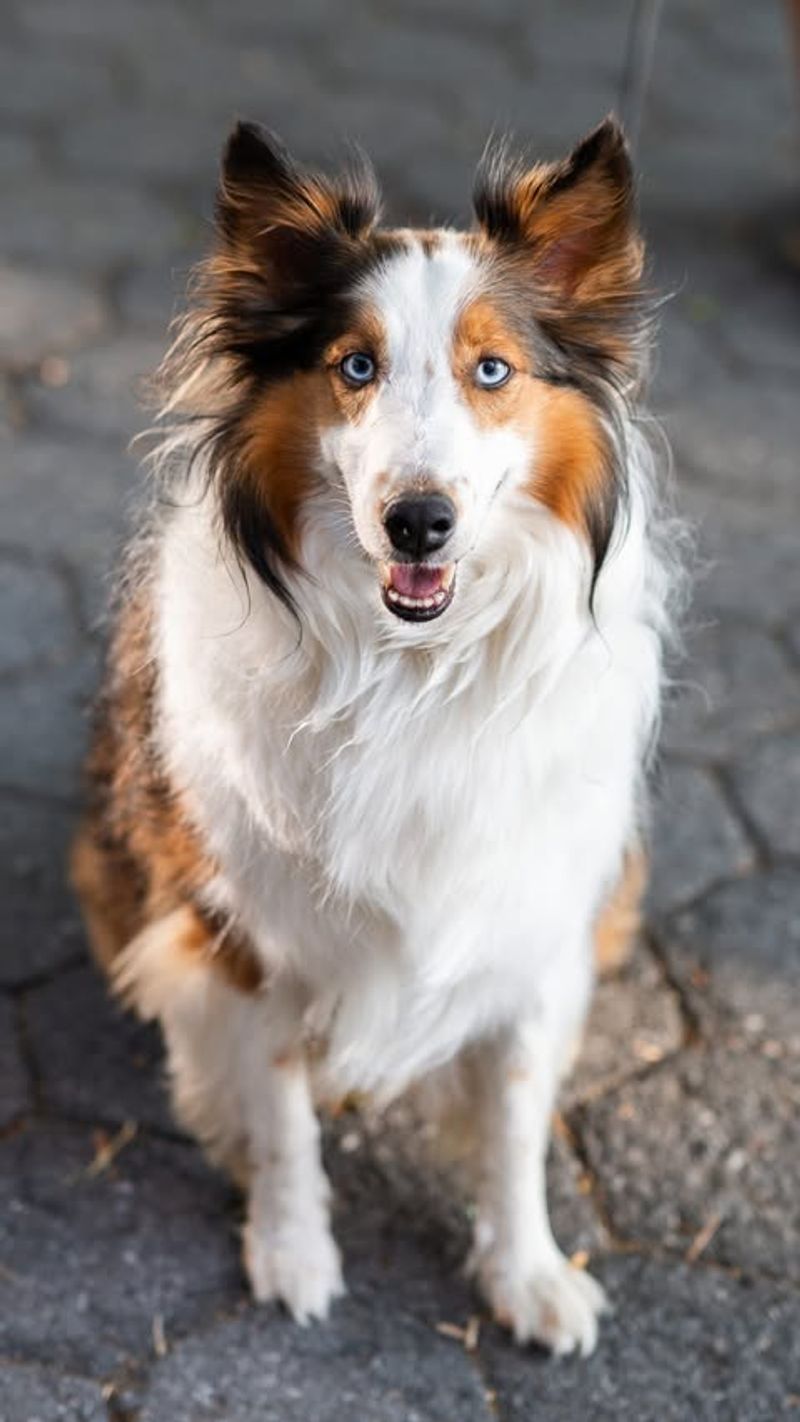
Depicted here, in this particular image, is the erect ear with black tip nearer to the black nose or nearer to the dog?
the dog

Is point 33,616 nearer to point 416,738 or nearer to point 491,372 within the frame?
point 416,738

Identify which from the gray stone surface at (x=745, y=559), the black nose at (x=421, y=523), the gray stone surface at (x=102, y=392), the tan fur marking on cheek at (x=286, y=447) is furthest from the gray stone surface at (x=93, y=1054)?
the gray stone surface at (x=102, y=392)

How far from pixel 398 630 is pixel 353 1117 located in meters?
1.02

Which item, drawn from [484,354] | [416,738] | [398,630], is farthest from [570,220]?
[416,738]

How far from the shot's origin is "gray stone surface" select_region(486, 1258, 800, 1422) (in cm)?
240

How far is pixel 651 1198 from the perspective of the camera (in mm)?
2689

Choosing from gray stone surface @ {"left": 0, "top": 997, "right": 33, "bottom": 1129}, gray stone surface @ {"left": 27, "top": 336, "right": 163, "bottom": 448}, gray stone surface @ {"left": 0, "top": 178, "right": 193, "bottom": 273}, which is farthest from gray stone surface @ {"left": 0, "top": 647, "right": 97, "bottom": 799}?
gray stone surface @ {"left": 0, "top": 178, "right": 193, "bottom": 273}

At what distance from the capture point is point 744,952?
311 centimetres

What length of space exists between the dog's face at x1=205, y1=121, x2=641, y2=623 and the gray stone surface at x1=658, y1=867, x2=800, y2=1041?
1145mm

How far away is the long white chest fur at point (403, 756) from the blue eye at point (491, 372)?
0.54 ft

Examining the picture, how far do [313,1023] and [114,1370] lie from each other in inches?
21.7

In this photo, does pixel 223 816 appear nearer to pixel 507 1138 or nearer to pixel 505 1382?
pixel 507 1138

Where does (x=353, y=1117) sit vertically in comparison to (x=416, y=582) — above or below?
below

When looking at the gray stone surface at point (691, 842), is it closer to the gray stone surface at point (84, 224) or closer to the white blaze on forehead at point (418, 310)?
the white blaze on forehead at point (418, 310)
